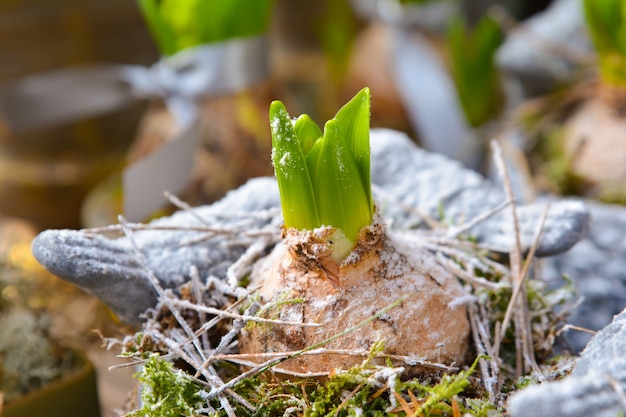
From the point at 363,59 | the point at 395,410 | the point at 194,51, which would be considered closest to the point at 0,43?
the point at 194,51

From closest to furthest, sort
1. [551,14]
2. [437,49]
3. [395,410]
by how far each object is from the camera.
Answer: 1. [395,410]
2. [551,14]
3. [437,49]

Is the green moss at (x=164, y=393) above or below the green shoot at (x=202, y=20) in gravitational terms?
below

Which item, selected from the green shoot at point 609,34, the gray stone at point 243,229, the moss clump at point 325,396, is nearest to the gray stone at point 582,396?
the moss clump at point 325,396

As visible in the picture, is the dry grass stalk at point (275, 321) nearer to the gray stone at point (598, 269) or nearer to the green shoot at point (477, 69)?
the gray stone at point (598, 269)

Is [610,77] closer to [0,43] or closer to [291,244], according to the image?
[291,244]

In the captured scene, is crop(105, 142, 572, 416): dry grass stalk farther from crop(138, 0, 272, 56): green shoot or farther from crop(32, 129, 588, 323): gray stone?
crop(138, 0, 272, 56): green shoot

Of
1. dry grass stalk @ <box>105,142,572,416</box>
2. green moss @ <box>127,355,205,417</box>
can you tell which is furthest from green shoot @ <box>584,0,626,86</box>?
green moss @ <box>127,355,205,417</box>
